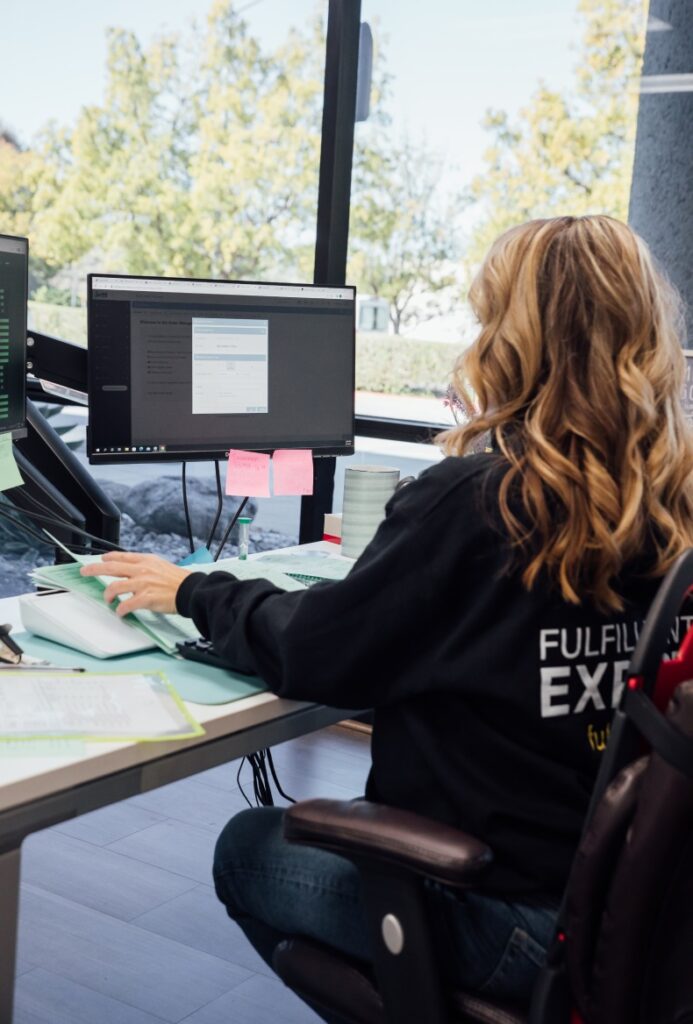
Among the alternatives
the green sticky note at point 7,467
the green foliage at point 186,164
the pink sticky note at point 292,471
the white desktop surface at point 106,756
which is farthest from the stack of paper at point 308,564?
the green foliage at point 186,164

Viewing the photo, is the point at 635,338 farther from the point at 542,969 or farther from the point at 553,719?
the point at 542,969

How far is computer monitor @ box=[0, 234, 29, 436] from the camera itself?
5.92 ft

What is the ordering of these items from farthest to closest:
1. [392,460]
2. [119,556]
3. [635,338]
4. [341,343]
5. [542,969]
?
[392,460], [341,343], [119,556], [635,338], [542,969]

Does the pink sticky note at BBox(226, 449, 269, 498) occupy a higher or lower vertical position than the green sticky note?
lower

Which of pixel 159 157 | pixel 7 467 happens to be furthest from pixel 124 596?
pixel 159 157

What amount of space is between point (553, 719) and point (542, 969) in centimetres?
24

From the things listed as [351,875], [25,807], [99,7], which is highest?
[99,7]

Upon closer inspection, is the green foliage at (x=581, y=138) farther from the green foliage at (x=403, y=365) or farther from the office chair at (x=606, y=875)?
the office chair at (x=606, y=875)

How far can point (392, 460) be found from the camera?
3404 mm

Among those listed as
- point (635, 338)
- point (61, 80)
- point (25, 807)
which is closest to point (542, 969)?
point (25, 807)

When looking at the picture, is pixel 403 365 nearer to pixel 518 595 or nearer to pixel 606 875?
pixel 518 595

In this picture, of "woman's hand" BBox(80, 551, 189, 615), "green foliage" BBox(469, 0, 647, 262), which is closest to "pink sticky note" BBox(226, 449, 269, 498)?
"woman's hand" BBox(80, 551, 189, 615)

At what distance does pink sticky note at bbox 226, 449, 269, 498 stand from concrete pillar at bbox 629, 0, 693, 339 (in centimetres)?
132

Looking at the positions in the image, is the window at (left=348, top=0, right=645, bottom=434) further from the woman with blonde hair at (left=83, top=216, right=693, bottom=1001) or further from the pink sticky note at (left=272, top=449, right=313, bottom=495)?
the woman with blonde hair at (left=83, top=216, right=693, bottom=1001)
